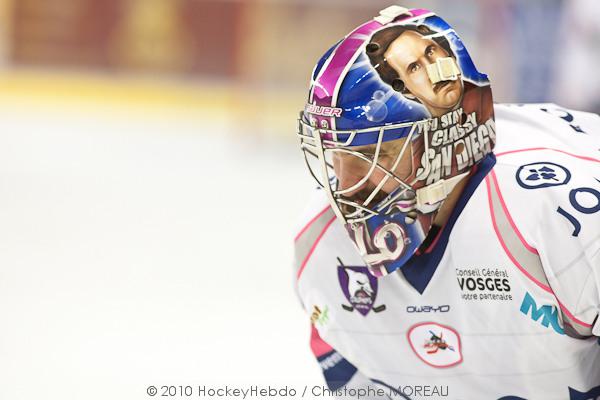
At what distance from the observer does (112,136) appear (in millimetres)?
8422

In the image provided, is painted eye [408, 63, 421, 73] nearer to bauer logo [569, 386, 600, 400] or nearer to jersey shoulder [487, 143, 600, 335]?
jersey shoulder [487, 143, 600, 335]

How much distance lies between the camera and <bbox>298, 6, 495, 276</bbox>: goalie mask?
2.30m

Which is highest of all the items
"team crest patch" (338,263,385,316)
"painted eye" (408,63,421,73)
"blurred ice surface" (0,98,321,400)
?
"painted eye" (408,63,421,73)

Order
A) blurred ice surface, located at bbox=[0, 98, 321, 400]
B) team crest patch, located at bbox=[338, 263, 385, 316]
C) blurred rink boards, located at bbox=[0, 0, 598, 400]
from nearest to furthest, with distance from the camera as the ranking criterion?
team crest patch, located at bbox=[338, 263, 385, 316]
blurred ice surface, located at bbox=[0, 98, 321, 400]
blurred rink boards, located at bbox=[0, 0, 598, 400]

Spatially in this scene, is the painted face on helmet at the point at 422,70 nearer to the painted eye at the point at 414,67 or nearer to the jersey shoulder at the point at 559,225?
the painted eye at the point at 414,67

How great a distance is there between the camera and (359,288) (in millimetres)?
2590

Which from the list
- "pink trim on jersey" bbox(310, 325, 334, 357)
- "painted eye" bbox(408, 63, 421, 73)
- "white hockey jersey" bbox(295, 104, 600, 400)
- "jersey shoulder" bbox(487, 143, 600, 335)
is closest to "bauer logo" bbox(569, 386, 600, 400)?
"white hockey jersey" bbox(295, 104, 600, 400)

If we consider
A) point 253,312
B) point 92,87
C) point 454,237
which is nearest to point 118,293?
point 253,312

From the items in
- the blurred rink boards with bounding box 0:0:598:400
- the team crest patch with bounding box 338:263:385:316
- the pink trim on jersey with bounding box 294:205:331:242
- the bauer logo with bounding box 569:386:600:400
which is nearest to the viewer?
the bauer logo with bounding box 569:386:600:400

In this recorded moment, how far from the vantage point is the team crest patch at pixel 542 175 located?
7.64ft

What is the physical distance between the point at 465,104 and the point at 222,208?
3982mm

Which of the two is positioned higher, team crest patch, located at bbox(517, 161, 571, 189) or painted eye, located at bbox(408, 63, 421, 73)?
painted eye, located at bbox(408, 63, 421, 73)

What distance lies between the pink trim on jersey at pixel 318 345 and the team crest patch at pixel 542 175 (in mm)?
718

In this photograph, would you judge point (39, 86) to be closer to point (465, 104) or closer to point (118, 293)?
point (118, 293)
